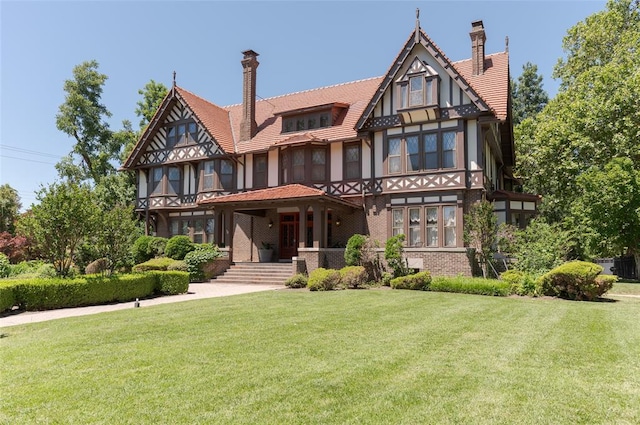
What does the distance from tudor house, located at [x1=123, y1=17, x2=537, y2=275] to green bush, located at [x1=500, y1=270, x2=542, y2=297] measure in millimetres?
3594

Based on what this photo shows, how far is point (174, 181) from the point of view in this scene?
27125mm

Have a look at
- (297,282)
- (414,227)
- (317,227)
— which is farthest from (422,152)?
(297,282)

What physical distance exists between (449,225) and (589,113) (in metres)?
11.5

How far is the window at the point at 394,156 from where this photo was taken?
68.6 feet

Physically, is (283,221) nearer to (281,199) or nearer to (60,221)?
(281,199)

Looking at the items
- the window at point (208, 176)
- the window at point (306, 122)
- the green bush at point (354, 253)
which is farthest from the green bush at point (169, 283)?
the window at point (306, 122)

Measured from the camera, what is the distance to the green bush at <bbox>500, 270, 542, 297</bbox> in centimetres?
1435

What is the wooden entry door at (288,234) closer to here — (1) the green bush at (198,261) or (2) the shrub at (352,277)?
(1) the green bush at (198,261)

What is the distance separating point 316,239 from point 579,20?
2395 cm

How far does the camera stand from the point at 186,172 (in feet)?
88.5

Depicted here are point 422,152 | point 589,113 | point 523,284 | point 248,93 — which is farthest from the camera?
point 248,93

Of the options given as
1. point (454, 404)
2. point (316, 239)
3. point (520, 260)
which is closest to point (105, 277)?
point (316, 239)

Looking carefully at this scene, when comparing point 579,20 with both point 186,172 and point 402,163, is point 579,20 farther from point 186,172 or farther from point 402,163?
point 186,172

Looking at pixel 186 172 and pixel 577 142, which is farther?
pixel 186 172
